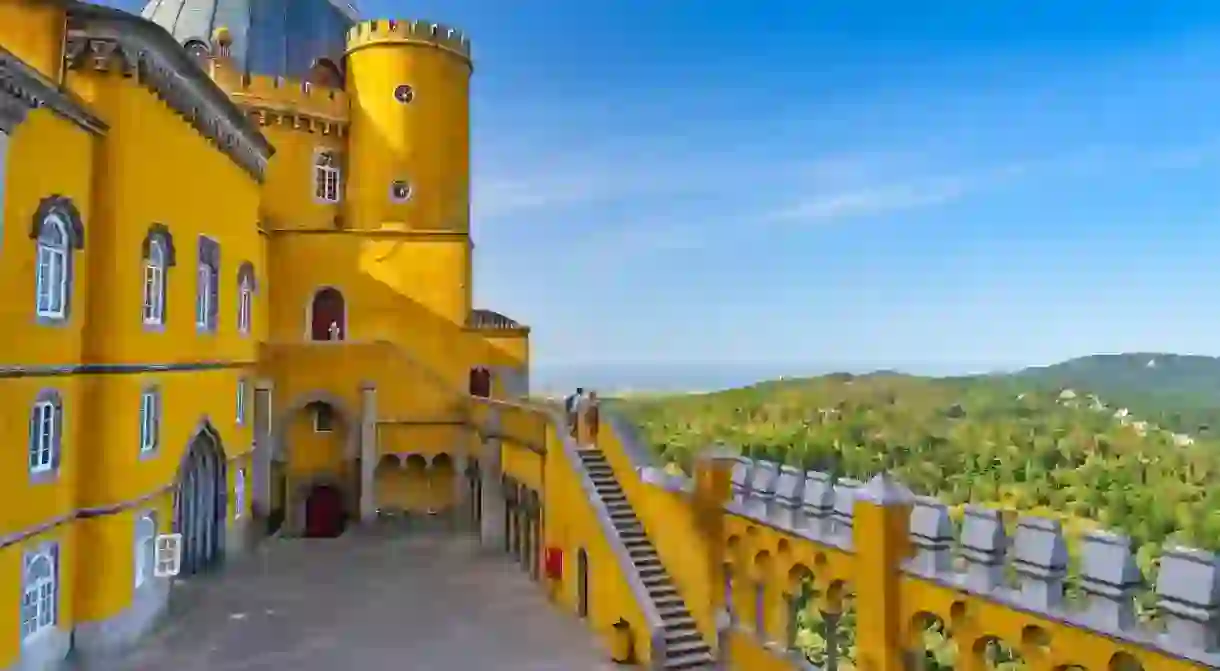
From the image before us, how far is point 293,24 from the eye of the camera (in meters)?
31.0

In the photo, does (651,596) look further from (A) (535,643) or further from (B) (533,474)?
(B) (533,474)

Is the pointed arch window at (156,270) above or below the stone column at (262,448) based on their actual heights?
above

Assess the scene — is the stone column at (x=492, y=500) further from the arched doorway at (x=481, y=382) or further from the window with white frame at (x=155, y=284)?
the window with white frame at (x=155, y=284)

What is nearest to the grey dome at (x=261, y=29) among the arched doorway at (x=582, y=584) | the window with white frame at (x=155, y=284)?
the window with white frame at (x=155, y=284)

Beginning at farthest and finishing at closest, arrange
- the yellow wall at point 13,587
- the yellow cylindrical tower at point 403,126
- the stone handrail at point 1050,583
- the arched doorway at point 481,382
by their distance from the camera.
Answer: the yellow cylindrical tower at point 403,126
the arched doorway at point 481,382
the yellow wall at point 13,587
the stone handrail at point 1050,583

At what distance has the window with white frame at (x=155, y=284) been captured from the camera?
16078mm

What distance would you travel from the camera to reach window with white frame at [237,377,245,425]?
22.4 m

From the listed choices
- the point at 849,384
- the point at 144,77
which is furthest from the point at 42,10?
the point at 849,384

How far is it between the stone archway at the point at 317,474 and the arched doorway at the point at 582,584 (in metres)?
10.7

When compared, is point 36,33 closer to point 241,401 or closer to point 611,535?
point 241,401

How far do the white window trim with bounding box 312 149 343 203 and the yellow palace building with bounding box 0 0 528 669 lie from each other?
0.10m

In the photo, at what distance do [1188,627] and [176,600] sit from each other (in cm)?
1781

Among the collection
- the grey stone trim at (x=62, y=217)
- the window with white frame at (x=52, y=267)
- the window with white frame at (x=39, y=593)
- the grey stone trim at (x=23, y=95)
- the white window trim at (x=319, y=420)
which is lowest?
the window with white frame at (x=39, y=593)

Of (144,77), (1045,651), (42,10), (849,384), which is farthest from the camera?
(849,384)
